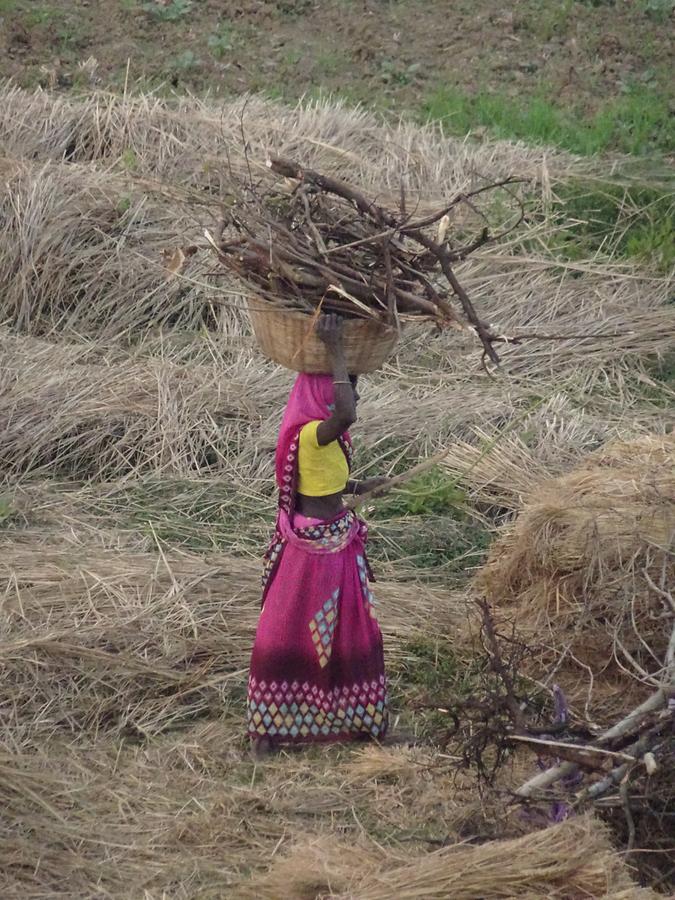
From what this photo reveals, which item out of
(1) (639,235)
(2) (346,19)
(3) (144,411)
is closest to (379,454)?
(3) (144,411)

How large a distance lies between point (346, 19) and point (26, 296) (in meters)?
5.18

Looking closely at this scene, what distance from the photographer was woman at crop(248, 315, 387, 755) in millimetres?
3604

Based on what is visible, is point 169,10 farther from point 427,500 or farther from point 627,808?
point 627,808

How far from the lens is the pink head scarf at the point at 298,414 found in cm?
355

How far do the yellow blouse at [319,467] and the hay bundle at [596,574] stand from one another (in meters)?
0.80

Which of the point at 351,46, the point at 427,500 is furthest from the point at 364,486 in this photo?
the point at 351,46

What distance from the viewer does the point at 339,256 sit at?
11.5ft

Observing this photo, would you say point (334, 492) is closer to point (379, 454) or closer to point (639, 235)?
point (379, 454)

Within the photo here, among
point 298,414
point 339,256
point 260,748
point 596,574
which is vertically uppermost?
point 339,256

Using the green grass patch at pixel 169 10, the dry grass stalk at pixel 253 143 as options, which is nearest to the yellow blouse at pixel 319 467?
the dry grass stalk at pixel 253 143

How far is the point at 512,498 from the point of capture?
16.9ft

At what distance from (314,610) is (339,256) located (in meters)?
1.00

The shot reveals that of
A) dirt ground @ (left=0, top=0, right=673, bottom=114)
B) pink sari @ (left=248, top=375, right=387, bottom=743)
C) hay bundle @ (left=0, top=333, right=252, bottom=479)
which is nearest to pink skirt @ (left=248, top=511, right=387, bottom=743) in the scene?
pink sari @ (left=248, top=375, right=387, bottom=743)

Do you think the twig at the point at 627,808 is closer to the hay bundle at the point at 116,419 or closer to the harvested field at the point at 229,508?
the harvested field at the point at 229,508
